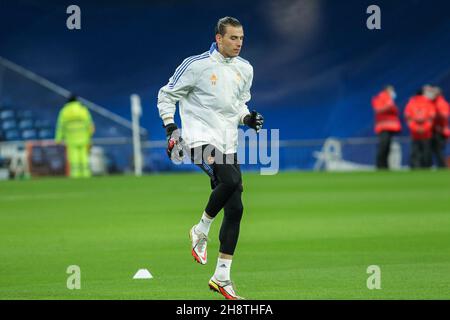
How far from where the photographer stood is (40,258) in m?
13.0

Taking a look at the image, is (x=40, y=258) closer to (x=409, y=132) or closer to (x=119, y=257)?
(x=119, y=257)

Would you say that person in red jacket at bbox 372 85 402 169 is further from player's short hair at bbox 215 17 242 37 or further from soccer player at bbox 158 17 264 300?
player's short hair at bbox 215 17 242 37

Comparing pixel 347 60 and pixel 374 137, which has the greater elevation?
pixel 347 60

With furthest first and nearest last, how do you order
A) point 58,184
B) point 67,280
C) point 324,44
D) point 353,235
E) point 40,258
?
point 324,44
point 58,184
point 353,235
point 40,258
point 67,280

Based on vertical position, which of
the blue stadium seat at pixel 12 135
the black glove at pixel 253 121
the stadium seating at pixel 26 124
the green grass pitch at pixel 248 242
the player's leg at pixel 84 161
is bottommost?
the green grass pitch at pixel 248 242

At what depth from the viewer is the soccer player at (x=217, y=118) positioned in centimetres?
995

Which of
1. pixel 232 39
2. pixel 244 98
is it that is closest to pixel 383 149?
pixel 244 98

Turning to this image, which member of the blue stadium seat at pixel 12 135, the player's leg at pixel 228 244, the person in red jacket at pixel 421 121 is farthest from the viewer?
the blue stadium seat at pixel 12 135

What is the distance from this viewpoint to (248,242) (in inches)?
579

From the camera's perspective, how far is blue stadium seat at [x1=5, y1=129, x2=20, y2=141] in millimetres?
37281

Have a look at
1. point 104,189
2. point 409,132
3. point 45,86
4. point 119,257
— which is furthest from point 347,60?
point 119,257

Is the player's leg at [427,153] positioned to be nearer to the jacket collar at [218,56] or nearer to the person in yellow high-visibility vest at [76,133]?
the person in yellow high-visibility vest at [76,133]

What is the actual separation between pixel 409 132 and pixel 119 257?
24.8m

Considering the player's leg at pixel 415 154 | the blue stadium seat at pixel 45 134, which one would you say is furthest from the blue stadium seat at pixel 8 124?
the player's leg at pixel 415 154
